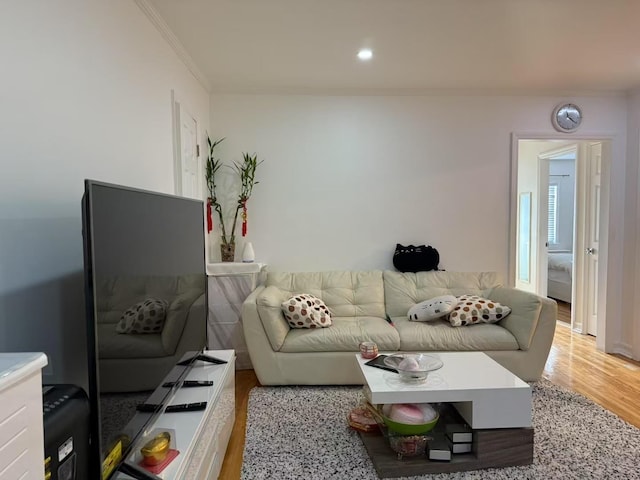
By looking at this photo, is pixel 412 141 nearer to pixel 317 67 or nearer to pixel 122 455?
pixel 317 67

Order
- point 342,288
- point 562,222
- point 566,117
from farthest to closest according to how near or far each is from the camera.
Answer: point 562,222, point 566,117, point 342,288

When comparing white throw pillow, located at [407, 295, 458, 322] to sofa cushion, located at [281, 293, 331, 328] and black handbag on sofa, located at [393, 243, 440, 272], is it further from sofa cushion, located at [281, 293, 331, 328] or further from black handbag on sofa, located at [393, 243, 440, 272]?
sofa cushion, located at [281, 293, 331, 328]

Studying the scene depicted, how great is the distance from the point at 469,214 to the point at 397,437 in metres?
2.52

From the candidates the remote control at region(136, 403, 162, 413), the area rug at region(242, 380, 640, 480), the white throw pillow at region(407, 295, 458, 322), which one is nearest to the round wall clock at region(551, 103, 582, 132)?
the white throw pillow at region(407, 295, 458, 322)

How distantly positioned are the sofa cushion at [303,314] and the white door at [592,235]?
3125mm

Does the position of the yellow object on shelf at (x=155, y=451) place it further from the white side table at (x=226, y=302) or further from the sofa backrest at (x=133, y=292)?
the white side table at (x=226, y=302)

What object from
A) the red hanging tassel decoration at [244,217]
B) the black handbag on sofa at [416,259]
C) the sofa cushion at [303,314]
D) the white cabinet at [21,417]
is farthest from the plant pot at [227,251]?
the white cabinet at [21,417]

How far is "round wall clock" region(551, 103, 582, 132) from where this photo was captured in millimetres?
3701

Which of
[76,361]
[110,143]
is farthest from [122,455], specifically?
[110,143]

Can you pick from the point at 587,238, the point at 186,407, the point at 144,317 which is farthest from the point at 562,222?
the point at 144,317

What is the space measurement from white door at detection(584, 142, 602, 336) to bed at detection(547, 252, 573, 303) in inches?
61.4

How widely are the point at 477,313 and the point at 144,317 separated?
2487 millimetres

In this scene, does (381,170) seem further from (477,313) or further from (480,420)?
(480,420)

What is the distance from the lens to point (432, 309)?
3012 millimetres
